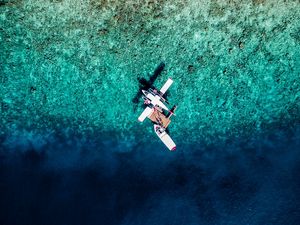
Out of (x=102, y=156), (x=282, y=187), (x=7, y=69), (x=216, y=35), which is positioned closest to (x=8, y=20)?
(x=7, y=69)

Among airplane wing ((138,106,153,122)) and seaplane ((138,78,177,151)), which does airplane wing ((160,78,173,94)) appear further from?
airplane wing ((138,106,153,122))

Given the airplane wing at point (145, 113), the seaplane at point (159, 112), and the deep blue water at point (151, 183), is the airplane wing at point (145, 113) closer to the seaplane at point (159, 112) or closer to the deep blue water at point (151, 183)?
the seaplane at point (159, 112)

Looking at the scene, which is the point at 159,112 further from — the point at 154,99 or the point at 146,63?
the point at 146,63

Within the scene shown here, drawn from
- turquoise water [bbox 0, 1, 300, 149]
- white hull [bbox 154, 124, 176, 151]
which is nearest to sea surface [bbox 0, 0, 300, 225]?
turquoise water [bbox 0, 1, 300, 149]

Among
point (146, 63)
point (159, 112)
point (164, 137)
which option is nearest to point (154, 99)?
point (159, 112)

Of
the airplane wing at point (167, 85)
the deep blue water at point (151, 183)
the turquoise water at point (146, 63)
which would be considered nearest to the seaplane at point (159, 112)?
the airplane wing at point (167, 85)
